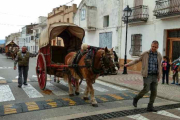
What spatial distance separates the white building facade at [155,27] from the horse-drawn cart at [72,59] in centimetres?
750

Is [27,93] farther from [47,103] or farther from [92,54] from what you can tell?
[92,54]

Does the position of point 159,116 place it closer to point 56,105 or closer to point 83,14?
point 56,105

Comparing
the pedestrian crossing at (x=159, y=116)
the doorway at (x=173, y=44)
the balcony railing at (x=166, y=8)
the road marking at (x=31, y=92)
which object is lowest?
the pedestrian crossing at (x=159, y=116)

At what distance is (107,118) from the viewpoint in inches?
198

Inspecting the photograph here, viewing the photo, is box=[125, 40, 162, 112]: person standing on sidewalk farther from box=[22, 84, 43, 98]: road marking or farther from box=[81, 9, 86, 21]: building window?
box=[81, 9, 86, 21]: building window

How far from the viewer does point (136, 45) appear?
53.3 ft

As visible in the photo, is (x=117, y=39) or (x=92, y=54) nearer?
(x=92, y=54)

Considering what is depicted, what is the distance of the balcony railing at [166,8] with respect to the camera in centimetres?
1241

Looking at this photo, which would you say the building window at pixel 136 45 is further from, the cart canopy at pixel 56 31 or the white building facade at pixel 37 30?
the white building facade at pixel 37 30

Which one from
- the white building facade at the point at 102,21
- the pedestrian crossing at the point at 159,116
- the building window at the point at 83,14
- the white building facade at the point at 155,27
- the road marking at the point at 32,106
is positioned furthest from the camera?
the building window at the point at 83,14

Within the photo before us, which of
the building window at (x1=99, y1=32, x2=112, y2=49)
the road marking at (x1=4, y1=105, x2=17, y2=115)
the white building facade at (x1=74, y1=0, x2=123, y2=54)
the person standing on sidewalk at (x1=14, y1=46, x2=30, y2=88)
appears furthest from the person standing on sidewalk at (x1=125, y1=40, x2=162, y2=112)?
the building window at (x1=99, y1=32, x2=112, y2=49)

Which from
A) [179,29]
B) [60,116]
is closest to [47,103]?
[60,116]

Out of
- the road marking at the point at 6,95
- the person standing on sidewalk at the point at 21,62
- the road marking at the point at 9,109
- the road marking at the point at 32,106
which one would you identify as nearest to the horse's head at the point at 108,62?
the road marking at the point at 32,106

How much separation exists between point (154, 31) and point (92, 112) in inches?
429
